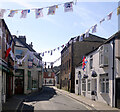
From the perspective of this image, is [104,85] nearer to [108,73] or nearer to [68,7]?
[108,73]

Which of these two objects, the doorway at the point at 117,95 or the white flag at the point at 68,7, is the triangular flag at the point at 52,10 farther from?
the doorway at the point at 117,95

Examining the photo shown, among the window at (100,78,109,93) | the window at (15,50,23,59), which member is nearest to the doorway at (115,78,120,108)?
the window at (100,78,109,93)

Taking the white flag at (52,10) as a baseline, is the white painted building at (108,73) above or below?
below

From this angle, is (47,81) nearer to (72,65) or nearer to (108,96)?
(72,65)

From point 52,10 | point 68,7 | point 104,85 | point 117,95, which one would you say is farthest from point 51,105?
point 68,7

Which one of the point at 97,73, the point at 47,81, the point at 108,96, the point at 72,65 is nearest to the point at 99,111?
the point at 108,96

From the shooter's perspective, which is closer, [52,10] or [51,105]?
[52,10]

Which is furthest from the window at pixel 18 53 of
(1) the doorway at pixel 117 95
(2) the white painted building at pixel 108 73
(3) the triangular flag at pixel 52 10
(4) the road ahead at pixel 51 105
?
(3) the triangular flag at pixel 52 10

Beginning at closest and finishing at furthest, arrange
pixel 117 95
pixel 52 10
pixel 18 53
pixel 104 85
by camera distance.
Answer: pixel 52 10
pixel 117 95
pixel 104 85
pixel 18 53

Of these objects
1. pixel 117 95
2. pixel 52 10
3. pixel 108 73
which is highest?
pixel 52 10

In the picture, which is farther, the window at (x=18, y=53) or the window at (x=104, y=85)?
the window at (x=18, y=53)

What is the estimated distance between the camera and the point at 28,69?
1139 inches

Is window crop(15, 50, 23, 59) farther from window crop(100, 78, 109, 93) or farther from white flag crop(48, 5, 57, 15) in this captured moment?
white flag crop(48, 5, 57, 15)

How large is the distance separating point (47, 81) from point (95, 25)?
82.0 metres
